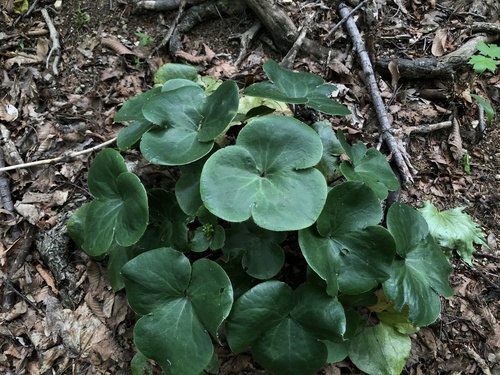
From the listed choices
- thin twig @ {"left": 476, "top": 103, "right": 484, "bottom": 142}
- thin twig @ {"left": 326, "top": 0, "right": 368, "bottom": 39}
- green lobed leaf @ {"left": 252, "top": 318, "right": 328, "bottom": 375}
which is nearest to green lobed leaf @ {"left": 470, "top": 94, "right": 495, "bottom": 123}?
thin twig @ {"left": 476, "top": 103, "right": 484, "bottom": 142}

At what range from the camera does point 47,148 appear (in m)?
2.89

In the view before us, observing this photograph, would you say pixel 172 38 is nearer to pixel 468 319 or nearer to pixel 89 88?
pixel 89 88

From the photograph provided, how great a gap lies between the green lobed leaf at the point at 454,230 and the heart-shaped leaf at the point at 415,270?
27cm

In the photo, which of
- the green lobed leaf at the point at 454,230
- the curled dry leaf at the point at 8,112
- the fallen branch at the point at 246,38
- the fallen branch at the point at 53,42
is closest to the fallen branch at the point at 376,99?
the green lobed leaf at the point at 454,230

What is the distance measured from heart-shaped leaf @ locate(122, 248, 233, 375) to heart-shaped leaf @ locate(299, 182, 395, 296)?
1.57 ft

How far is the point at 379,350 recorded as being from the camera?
7.50ft

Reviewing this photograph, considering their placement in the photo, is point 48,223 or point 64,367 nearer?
point 64,367

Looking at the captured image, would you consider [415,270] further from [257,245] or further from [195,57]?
[195,57]

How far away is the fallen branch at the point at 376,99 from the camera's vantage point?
2.77 metres

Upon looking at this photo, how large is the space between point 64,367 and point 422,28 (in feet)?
12.0

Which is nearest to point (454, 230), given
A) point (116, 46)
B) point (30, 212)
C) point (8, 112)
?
point (30, 212)

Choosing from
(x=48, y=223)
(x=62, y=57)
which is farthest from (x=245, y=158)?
(x=62, y=57)

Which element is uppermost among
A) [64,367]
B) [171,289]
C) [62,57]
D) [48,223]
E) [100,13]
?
[100,13]

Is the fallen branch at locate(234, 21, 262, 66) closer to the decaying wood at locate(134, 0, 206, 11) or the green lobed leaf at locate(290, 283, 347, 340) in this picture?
the decaying wood at locate(134, 0, 206, 11)
